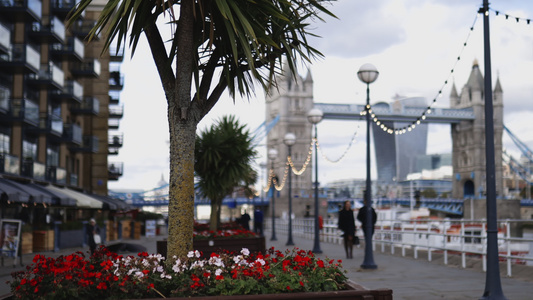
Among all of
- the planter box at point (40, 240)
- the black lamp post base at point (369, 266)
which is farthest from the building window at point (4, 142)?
the black lamp post base at point (369, 266)

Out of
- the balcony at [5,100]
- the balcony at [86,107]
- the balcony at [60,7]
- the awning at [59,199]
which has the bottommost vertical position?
Result: the awning at [59,199]

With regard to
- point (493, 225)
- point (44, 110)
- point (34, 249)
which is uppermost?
point (44, 110)

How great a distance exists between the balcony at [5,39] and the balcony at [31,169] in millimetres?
6215

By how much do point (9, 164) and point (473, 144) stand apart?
11521cm

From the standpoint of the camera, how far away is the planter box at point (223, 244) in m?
15.1

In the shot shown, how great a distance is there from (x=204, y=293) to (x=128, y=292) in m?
0.68

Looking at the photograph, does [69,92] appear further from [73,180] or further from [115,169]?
[115,169]

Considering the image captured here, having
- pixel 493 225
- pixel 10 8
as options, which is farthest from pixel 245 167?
pixel 10 8

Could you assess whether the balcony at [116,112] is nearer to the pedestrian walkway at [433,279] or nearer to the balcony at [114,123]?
the balcony at [114,123]

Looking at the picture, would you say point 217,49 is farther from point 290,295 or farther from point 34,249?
point 34,249

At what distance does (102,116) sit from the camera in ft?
175

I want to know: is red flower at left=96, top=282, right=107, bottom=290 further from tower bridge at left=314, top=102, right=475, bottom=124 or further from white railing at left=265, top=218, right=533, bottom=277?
tower bridge at left=314, top=102, right=475, bottom=124

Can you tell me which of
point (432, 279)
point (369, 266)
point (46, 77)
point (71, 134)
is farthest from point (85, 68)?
point (432, 279)

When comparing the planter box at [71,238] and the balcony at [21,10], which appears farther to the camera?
the balcony at [21,10]
